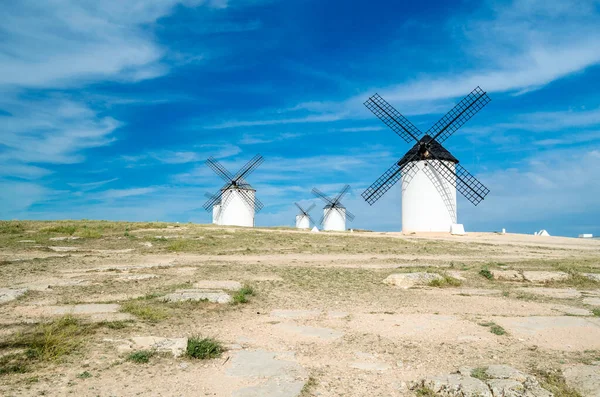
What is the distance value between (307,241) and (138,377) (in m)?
20.3

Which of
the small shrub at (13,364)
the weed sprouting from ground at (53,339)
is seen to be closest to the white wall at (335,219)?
the weed sprouting from ground at (53,339)

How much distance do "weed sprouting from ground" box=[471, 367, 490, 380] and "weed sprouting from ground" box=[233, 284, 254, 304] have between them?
14.7 ft

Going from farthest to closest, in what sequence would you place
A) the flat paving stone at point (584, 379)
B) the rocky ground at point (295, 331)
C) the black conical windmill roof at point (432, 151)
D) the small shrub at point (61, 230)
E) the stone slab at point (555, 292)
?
the black conical windmill roof at point (432, 151) → the small shrub at point (61, 230) → the stone slab at point (555, 292) → the rocky ground at point (295, 331) → the flat paving stone at point (584, 379)

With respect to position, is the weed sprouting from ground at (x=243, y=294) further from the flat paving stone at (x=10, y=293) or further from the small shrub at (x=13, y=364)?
the flat paving stone at (x=10, y=293)

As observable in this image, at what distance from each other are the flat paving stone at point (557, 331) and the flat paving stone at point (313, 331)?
9.12ft

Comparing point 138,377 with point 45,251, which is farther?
point 45,251

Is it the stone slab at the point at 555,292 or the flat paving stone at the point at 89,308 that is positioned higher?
the flat paving stone at the point at 89,308

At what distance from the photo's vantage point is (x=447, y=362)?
215 inches

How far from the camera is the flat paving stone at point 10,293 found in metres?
7.76

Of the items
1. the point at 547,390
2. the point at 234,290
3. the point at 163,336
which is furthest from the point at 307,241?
the point at 547,390

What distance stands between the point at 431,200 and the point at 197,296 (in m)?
29.2

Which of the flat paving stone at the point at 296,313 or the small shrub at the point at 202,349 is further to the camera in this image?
the flat paving stone at the point at 296,313

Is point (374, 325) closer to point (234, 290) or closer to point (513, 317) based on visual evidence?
point (513, 317)

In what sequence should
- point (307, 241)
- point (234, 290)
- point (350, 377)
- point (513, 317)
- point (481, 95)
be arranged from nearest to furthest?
point (350, 377) → point (513, 317) → point (234, 290) → point (307, 241) → point (481, 95)
